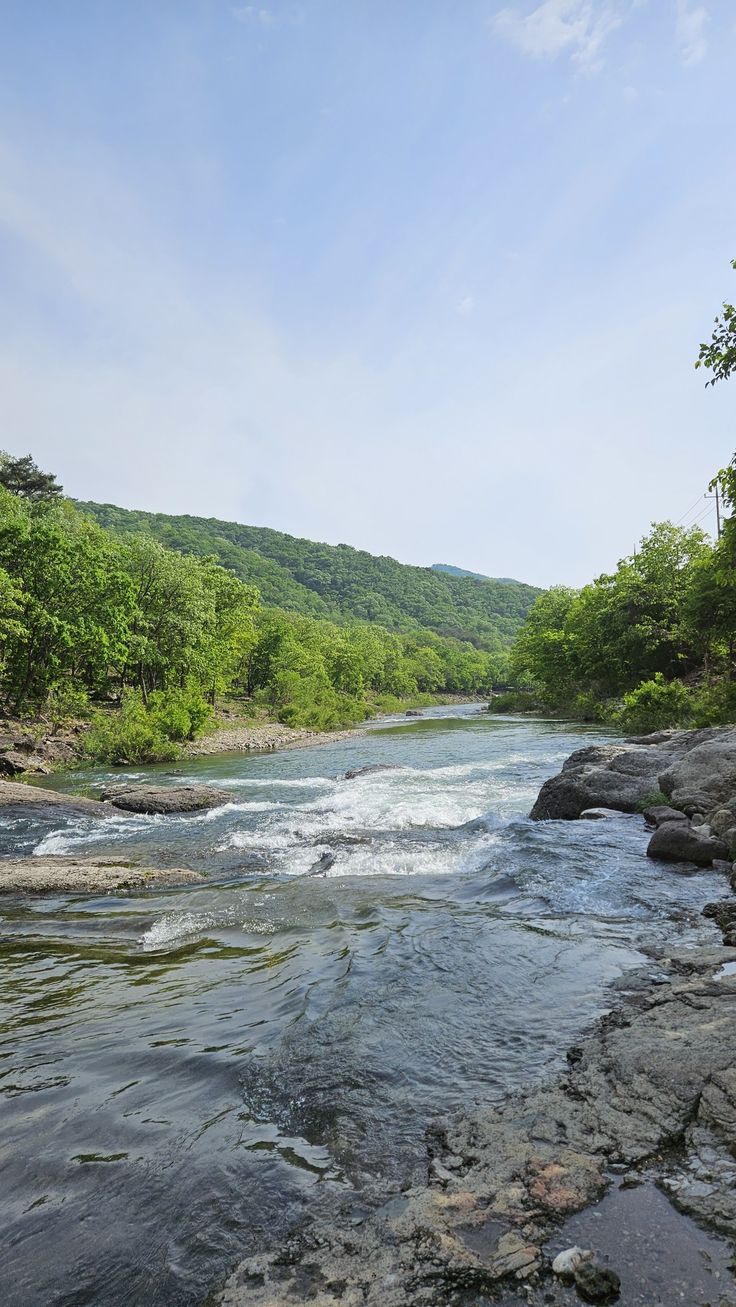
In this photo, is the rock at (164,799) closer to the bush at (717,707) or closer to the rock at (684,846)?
the rock at (684,846)

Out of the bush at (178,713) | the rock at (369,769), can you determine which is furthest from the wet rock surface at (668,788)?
the bush at (178,713)

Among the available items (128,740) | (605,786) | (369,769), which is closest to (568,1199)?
(605,786)

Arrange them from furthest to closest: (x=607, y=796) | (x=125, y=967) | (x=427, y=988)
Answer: (x=607, y=796)
(x=125, y=967)
(x=427, y=988)

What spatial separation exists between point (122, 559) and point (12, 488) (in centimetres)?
3938

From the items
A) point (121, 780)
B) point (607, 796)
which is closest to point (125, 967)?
point (607, 796)

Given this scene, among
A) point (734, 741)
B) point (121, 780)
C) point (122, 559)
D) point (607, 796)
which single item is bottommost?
point (121, 780)

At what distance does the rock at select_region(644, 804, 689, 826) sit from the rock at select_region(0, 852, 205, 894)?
26.8 feet

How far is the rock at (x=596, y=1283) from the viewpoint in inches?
95.5

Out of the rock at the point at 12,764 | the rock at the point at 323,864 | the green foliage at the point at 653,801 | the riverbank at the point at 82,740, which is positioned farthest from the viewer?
the riverbank at the point at 82,740

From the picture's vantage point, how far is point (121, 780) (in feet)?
75.2

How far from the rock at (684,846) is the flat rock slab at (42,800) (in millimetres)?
12856

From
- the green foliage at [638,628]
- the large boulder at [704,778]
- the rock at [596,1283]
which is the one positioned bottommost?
the rock at [596,1283]

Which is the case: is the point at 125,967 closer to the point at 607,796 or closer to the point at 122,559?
the point at 607,796

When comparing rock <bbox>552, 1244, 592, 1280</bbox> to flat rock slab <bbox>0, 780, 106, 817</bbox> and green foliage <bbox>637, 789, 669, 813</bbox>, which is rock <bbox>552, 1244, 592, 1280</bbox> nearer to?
green foliage <bbox>637, 789, 669, 813</bbox>
